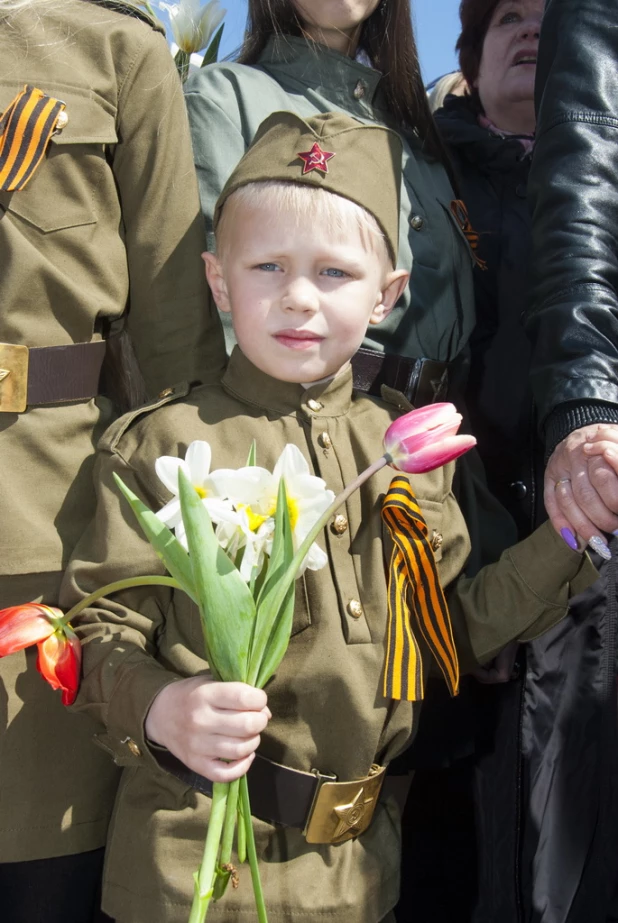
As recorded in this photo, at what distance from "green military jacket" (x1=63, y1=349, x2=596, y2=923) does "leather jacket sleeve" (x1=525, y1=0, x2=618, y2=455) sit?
10.1 inches

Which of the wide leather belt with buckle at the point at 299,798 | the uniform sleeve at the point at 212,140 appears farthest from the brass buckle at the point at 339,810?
the uniform sleeve at the point at 212,140

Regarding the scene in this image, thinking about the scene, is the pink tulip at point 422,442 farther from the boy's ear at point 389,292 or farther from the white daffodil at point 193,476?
the boy's ear at point 389,292

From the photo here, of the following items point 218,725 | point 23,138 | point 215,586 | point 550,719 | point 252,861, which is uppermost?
point 23,138

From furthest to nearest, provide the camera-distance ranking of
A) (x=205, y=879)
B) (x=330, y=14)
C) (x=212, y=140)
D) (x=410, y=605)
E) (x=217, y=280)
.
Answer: (x=330, y=14), (x=212, y=140), (x=217, y=280), (x=410, y=605), (x=205, y=879)

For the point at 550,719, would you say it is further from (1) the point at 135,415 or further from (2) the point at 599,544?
(1) the point at 135,415

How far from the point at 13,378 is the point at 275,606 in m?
0.68

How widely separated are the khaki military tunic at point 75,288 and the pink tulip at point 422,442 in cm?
60

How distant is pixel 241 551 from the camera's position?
4.82 feet

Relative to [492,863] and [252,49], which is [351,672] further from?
[252,49]

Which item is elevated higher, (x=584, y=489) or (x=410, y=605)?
(x=584, y=489)

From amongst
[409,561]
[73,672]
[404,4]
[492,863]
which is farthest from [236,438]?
[404,4]

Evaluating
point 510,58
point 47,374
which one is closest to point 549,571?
point 47,374

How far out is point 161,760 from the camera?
1623 millimetres

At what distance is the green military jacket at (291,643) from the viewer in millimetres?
1666
